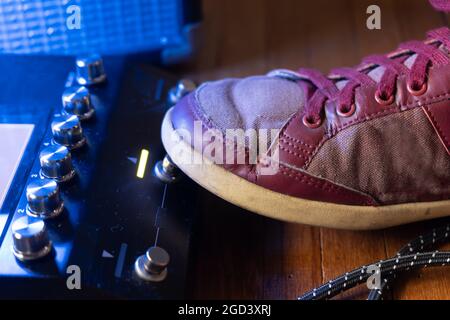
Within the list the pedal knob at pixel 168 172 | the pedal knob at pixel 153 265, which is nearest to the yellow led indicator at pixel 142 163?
the pedal knob at pixel 168 172

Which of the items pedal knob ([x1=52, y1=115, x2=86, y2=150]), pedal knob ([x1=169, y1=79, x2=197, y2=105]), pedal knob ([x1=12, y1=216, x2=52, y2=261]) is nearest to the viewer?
pedal knob ([x1=12, y1=216, x2=52, y2=261])

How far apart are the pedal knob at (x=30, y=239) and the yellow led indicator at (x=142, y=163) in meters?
0.14

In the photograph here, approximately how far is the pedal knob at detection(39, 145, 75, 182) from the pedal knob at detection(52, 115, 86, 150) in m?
0.03

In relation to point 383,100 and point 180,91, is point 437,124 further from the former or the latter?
point 180,91

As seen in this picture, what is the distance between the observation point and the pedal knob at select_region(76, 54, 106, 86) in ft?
2.52

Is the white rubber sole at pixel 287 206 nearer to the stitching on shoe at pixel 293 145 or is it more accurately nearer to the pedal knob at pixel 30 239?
the stitching on shoe at pixel 293 145

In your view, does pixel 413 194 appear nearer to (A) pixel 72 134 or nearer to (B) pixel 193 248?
(B) pixel 193 248

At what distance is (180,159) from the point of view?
67 centimetres

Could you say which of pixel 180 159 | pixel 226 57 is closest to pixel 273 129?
pixel 180 159

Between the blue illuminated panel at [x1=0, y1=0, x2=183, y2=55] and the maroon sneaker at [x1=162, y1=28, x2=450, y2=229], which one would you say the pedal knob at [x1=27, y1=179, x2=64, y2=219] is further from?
the blue illuminated panel at [x1=0, y1=0, x2=183, y2=55]

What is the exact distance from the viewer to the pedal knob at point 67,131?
0.67 metres

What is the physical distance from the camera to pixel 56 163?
63cm

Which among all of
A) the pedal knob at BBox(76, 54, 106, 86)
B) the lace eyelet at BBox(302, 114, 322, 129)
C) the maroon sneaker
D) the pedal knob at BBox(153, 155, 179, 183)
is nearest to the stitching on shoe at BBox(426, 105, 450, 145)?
the maroon sneaker

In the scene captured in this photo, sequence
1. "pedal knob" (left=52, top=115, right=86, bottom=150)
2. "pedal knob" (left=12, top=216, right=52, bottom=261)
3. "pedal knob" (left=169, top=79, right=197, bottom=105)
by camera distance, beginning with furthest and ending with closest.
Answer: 1. "pedal knob" (left=169, top=79, right=197, bottom=105)
2. "pedal knob" (left=52, top=115, right=86, bottom=150)
3. "pedal knob" (left=12, top=216, right=52, bottom=261)
